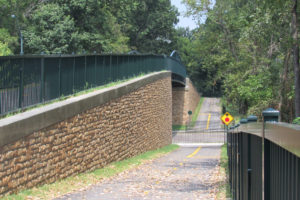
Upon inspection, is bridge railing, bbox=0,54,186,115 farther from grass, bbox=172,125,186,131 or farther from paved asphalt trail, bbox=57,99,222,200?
grass, bbox=172,125,186,131

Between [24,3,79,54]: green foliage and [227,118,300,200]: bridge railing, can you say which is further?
[24,3,79,54]: green foliage

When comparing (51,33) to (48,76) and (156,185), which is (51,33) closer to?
(48,76)

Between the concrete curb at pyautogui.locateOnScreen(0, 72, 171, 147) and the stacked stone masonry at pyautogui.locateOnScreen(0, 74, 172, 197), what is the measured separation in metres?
A: 0.14

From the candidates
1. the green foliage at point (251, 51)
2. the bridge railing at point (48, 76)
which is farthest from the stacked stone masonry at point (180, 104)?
the bridge railing at point (48, 76)

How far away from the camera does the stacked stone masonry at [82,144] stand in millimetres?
8547

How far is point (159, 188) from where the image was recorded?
10.7m

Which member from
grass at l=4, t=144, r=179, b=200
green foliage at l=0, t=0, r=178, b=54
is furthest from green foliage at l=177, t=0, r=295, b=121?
green foliage at l=0, t=0, r=178, b=54

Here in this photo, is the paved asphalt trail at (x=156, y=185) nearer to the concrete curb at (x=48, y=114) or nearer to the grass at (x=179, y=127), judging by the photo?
the concrete curb at (x=48, y=114)

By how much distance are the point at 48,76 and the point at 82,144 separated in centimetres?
207

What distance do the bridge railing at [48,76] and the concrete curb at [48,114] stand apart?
0.37 meters

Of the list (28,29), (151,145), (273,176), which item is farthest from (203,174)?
(28,29)

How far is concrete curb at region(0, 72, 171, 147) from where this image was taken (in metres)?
8.30

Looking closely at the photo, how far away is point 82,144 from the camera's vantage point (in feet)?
40.5

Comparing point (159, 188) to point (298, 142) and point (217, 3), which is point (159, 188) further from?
point (217, 3)
